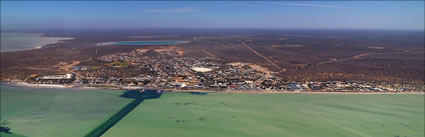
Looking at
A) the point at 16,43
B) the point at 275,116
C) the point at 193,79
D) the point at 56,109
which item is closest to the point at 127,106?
the point at 56,109

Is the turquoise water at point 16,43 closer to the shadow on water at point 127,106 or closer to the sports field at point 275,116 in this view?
the shadow on water at point 127,106

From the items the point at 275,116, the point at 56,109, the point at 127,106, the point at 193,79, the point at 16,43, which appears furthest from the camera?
the point at 16,43

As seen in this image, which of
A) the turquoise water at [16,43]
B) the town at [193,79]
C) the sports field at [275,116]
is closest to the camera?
the sports field at [275,116]

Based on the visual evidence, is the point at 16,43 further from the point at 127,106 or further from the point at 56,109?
the point at 127,106

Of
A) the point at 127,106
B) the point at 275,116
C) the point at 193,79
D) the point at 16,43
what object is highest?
the point at 16,43

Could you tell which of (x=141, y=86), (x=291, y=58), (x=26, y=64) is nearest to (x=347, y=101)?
(x=141, y=86)

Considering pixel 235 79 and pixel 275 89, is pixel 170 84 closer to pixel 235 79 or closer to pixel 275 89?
pixel 235 79

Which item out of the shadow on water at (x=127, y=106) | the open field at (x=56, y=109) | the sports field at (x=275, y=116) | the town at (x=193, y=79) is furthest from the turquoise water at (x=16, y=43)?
the sports field at (x=275, y=116)

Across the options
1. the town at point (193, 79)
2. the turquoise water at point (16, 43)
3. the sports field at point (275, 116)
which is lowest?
the sports field at point (275, 116)
